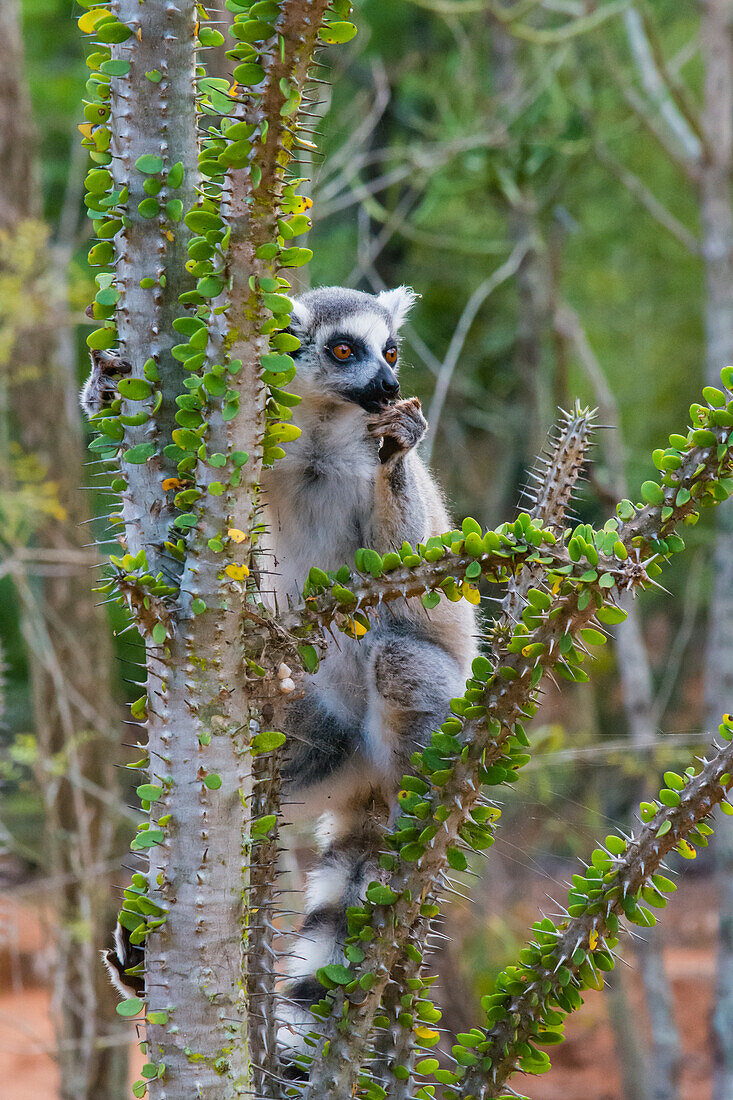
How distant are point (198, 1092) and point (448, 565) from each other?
0.71 m

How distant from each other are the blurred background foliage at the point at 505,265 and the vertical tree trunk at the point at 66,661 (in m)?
0.16

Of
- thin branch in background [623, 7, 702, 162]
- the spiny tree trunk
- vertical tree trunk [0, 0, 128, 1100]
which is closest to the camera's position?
the spiny tree trunk

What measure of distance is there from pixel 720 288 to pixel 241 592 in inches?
204

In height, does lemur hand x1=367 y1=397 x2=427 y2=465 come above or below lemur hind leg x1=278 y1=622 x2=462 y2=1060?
above

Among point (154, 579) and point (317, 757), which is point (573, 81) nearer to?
point (317, 757)

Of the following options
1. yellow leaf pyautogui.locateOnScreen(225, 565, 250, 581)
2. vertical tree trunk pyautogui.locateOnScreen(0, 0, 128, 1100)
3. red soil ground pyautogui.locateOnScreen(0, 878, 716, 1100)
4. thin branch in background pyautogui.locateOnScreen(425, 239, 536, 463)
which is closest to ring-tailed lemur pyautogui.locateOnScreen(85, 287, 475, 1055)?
thin branch in background pyautogui.locateOnScreen(425, 239, 536, 463)

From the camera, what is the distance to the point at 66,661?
17.0ft

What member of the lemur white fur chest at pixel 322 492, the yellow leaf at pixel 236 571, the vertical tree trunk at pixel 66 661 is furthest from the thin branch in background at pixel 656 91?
the yellow leaf at pixel 236 571

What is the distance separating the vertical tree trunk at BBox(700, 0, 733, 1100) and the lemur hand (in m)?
3.97

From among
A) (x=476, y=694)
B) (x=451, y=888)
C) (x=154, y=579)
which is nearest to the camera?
(x=154, y=579)

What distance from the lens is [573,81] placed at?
6.66m

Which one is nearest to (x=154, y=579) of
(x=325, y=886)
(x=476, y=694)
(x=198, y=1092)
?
(x=476, y=694)

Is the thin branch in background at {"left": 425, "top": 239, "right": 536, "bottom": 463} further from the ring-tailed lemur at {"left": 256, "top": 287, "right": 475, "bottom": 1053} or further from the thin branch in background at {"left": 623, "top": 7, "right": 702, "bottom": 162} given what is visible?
the thin branch in background at {"left": 623, "top": 7, "right": 702, "bottom": 162}

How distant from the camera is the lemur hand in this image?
203cm
